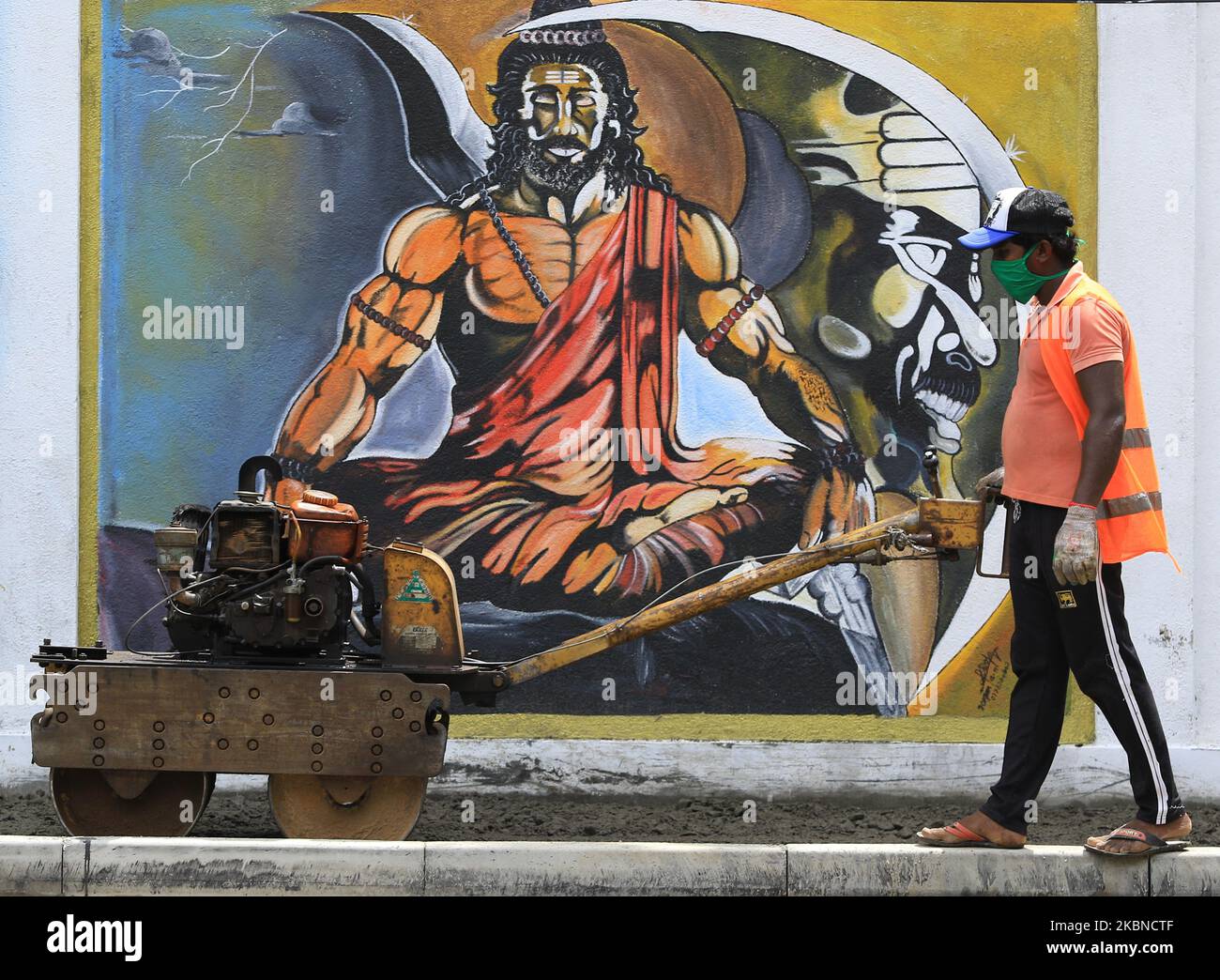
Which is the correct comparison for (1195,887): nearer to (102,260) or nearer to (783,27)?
(783,27)

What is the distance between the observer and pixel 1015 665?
5.34 m

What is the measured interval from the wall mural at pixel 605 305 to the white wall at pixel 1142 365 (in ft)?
0.54

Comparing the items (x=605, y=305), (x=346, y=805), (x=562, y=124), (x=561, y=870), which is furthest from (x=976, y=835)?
(x=562, y=124)

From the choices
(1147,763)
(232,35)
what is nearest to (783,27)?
(232,35)

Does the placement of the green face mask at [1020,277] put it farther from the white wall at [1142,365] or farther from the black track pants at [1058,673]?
the white wall at [1142,365]

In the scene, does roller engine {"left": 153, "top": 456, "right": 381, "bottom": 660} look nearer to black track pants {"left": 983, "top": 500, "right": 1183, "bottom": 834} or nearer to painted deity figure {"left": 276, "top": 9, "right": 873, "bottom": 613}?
painted deity figure {"left": 276, "top": 9, "right": 873, "bottom": 613}

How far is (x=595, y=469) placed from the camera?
7680 millimetres

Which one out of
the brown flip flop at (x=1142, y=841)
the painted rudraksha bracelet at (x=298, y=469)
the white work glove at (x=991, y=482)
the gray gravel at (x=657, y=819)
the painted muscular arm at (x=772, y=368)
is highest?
the painted muscular arm at (x=772, y=368)

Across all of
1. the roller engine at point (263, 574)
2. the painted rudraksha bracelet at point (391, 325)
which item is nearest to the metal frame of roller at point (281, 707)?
the roller engine at point (263, 574)

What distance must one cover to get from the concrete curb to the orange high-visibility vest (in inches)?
43.1

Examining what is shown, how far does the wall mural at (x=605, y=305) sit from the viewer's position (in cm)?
762

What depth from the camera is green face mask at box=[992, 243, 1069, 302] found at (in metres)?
5.41

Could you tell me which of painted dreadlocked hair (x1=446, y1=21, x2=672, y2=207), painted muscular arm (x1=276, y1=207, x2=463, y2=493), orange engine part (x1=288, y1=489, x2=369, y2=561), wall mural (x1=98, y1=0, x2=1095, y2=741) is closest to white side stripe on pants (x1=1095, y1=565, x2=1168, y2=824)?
wall mural (x1=98, y1=0, x2=1095, y2=741)

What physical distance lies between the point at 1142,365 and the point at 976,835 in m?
3.43
